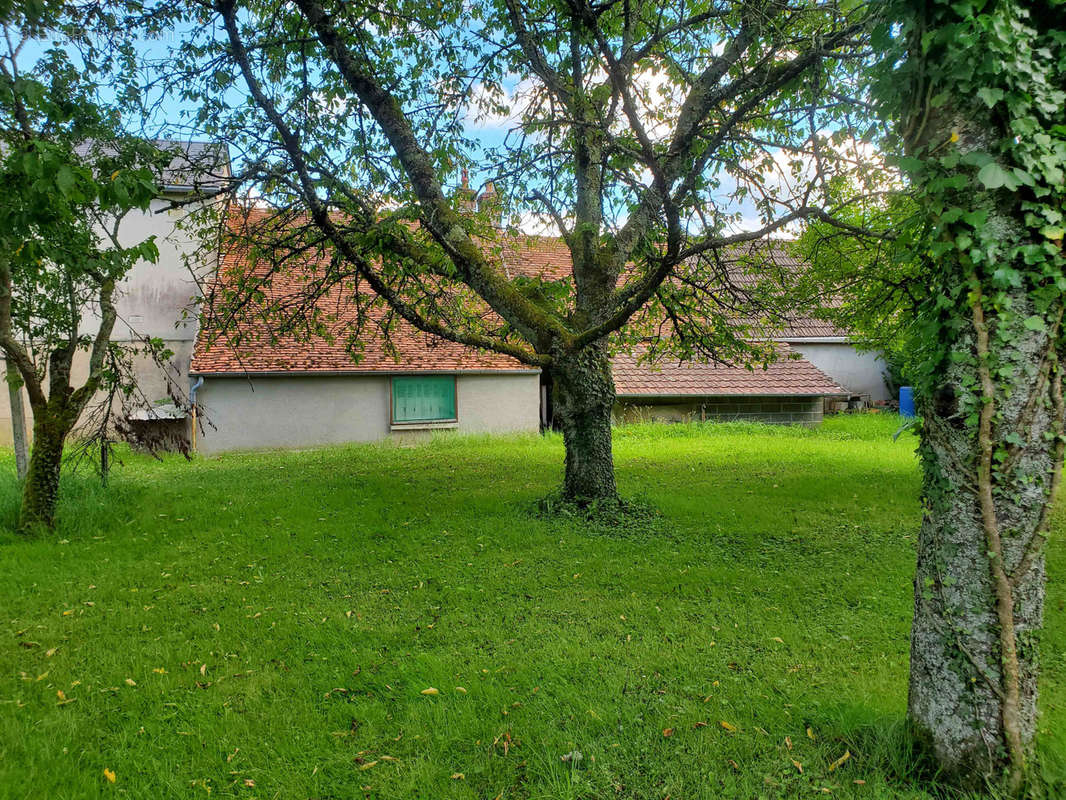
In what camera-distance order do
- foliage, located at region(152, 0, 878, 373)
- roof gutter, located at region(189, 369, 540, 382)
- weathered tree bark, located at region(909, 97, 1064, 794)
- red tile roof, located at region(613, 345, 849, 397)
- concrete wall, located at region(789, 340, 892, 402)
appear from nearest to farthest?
weathered tree bark, located at region(909, 97, 1064, 794), foliage, located at region(152, 0, 878, 373), roof gutter, located at region(189, 369, 540, 382), red tile roof, located at region(613, 345, 849, 397), concrete wall, located at region(789, 340, 892, 402)

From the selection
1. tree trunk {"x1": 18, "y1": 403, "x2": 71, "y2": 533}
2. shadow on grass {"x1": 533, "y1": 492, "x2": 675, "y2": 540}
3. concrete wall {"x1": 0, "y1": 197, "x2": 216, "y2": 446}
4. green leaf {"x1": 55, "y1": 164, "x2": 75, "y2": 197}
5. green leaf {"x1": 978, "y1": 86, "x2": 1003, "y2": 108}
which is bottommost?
shadow on grass {"x1": 533, "y1": 492, "x2": 675, "y2": 540}

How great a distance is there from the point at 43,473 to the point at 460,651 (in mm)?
5501

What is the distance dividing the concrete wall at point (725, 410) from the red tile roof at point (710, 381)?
352 mm

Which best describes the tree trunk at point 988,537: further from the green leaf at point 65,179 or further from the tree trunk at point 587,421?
the tree trunk at point 587,421

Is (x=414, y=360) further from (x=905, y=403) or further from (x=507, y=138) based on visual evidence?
(x=905, y=403)

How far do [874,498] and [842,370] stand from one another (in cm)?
1443

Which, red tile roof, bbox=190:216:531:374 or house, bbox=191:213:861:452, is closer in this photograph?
red tile roof, bbox=190:216:531:374

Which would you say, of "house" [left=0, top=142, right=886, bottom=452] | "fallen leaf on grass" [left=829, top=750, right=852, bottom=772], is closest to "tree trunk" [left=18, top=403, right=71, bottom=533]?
"house" [left=0, top=142, right=886, bottom=452]

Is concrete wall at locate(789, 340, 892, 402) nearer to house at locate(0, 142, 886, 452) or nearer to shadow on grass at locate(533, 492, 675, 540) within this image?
house at locate(0, 142, 886, 452)

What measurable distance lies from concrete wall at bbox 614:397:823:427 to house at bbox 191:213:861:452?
3cm

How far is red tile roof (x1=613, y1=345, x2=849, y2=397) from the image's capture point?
1577 cm

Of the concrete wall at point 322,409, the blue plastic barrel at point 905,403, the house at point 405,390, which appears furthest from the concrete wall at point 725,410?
the blue plastic barrel at point 905,403

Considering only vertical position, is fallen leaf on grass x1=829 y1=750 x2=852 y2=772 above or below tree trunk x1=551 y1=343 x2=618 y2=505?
below

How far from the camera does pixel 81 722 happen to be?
10.2ft
